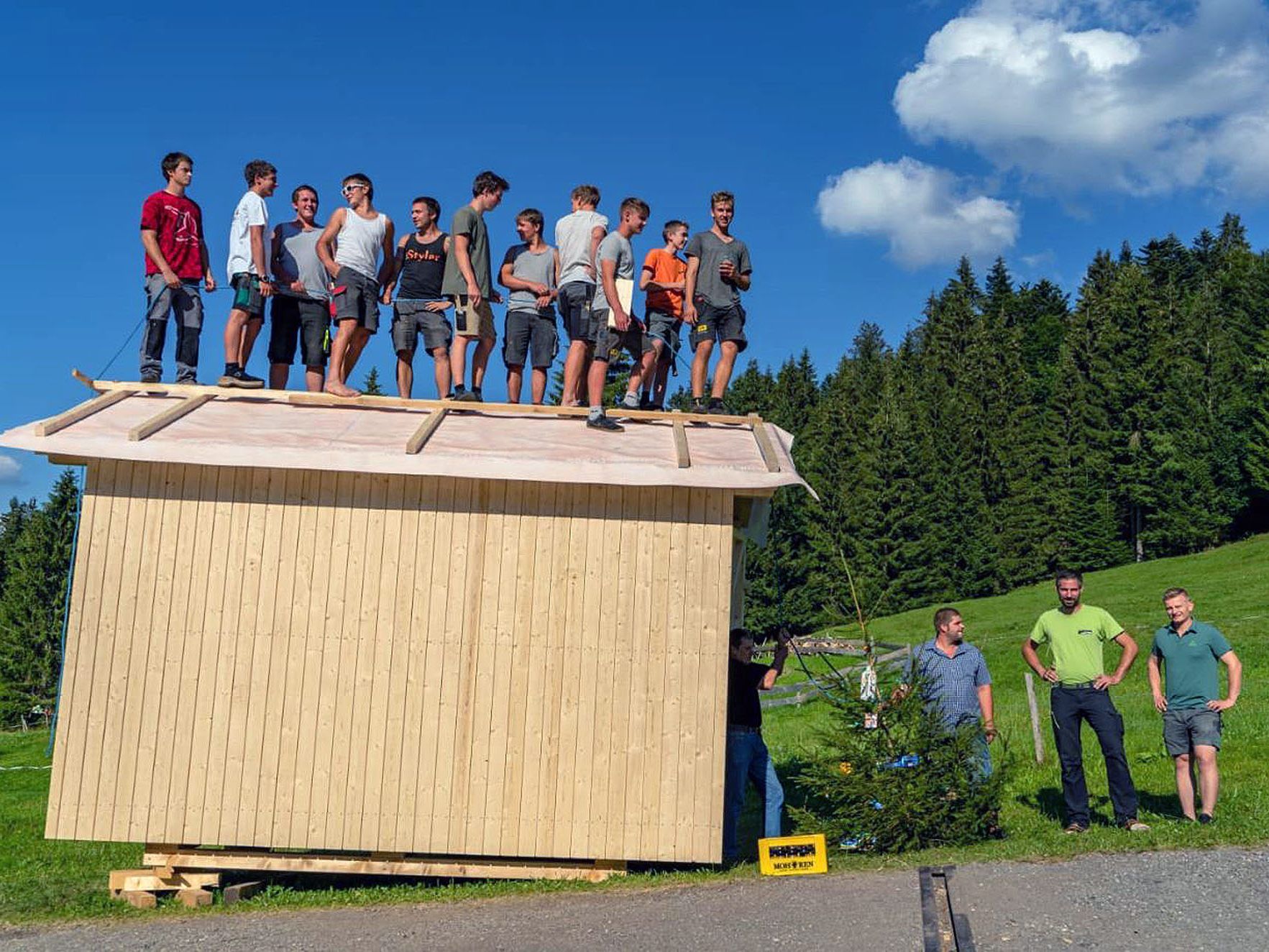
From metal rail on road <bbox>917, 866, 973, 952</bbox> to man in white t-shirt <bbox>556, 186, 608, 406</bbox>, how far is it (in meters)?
4.89

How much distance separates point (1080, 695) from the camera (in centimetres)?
906

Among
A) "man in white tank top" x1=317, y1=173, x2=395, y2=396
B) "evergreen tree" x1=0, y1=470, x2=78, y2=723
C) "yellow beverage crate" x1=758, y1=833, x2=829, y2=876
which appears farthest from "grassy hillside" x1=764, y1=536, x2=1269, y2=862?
"evergreen tree" x1=0, y1=470, x2=78, y2=723

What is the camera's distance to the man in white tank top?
416 inches

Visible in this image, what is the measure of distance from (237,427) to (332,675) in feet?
6.89

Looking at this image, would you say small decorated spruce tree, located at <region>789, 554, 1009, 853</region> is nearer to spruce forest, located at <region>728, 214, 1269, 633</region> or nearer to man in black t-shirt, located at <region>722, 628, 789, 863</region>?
man in black t-shirt, located at <region>722, 628, 789, 863</region>

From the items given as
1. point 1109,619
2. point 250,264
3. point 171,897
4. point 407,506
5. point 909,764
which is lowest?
point 171,897

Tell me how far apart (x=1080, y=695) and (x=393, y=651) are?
519 centimetres

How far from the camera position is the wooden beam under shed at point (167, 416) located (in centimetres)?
895

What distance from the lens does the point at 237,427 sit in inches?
370

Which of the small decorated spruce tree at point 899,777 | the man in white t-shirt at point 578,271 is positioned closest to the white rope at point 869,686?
the small decorated spruce tree at point 899,777

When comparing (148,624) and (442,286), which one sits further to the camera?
(442,286)

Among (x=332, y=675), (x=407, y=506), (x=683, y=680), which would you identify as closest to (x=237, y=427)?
(x=407, y=506)

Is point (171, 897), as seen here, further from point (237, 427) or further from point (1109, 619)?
point (1109, 619)

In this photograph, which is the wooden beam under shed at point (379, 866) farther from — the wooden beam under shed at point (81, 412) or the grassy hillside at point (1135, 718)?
the wooden beam under shed at point (81, 412)
